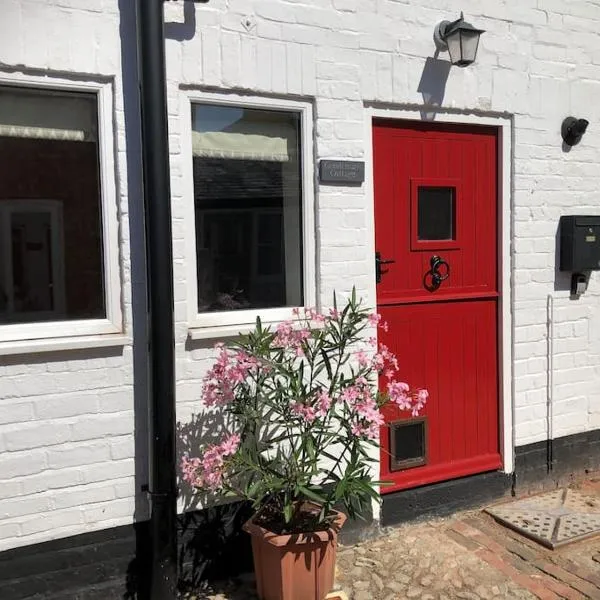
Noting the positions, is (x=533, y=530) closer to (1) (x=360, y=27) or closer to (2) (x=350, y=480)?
(2) (x=350, y=480)

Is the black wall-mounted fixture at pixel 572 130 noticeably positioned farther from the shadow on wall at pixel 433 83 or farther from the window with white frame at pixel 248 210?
the window with white frame at pixel 248 210

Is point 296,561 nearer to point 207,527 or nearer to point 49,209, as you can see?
point 207,527

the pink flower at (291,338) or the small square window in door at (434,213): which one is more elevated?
the small square window in door at (434,213)

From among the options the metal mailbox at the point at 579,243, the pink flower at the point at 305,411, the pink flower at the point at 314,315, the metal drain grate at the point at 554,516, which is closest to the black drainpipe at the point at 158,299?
the pink flower at the point at 305,411

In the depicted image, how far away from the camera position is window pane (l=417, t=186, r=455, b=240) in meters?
4.02

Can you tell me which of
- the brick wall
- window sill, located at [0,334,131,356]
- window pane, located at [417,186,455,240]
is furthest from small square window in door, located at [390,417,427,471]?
window sill, located at [0,334,131,356]

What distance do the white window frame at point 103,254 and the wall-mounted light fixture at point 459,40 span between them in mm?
1875

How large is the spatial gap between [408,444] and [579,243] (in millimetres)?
1680

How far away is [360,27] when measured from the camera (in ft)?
11.9

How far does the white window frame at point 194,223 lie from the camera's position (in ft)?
10.8

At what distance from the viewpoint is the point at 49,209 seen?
3090 millimetres

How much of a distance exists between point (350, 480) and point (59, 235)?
1697mm

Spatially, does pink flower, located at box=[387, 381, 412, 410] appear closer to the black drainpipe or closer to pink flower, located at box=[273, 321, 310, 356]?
pink flower, located at box=[273, 321, 310, 356]

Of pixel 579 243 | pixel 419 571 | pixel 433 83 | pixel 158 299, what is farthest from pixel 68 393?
pixel 579 243
